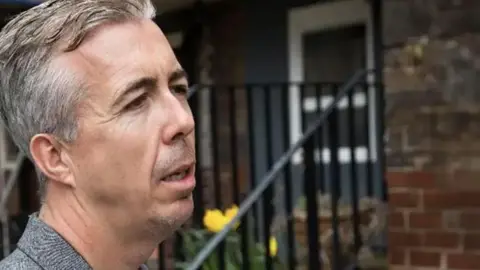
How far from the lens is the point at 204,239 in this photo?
3.81 m

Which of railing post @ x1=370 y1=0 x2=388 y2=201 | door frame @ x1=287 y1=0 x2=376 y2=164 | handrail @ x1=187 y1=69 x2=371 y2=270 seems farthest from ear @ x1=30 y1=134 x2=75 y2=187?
door frame @ x1=287 y1=0 x2=376 y2=164

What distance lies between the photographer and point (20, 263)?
4.13ft

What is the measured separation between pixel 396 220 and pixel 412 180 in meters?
0.20

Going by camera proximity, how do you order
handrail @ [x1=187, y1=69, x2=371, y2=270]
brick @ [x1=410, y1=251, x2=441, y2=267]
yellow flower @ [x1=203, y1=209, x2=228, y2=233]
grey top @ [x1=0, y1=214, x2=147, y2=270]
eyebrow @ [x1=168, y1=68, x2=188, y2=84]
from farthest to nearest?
yellow flower @ [x1=203, y1=209, x2=228, y2=233]
brick @ [x1=410, y1=251, x2=441, y2=267]
handrail @ [x1=187, y1=69, x2=371, y2=270]
eyebrow @ [x1=168, y1=68, x2=188, y2=84]
grey top @ [x1=0, y1=214, x2=147, y2=270]

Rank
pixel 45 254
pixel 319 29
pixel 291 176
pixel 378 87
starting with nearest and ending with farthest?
pixel 45 254 < pixel 291 176 < pixel 378 87 < pixel 319 29

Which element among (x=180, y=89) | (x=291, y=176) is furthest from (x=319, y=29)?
(x=180, y=89)

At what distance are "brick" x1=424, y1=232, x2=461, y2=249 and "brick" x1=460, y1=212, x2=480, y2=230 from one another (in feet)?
0.19

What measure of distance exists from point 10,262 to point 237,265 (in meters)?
2.40

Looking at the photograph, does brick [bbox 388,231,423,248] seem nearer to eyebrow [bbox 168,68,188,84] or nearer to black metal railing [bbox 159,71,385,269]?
black metal railing [bbox 159,71,385,269]

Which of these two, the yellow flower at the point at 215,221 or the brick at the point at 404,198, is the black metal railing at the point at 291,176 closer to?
the yellow flower at the point at 215,221

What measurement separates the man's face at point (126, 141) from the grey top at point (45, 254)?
2.9 inches

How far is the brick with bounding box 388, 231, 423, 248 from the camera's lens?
3466 mm

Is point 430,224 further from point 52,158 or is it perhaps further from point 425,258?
point 52,158

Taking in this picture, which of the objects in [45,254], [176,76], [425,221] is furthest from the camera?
[425,221]
